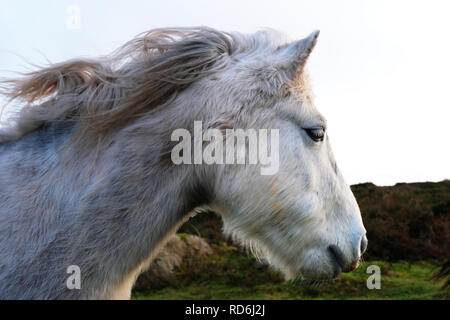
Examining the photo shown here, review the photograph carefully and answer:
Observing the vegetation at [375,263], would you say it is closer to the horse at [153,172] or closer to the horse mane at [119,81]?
the horse at [153,172]

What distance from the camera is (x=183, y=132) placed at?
230 cm

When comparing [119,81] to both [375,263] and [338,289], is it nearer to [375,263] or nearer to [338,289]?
[338,289]

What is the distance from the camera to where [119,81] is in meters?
2.45

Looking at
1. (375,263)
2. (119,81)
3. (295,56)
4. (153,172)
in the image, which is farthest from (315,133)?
(375,263)

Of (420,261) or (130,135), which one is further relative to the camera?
(420,261)

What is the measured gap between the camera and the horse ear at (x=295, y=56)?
242cm

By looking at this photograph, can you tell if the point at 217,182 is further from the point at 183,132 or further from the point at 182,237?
the point at 182,237

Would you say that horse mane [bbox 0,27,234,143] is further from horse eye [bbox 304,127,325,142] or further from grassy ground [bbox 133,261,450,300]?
grassy ground [bbox 133,261,450,300]

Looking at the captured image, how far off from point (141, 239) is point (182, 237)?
10.3 metres

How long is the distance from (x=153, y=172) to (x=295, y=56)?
1.03m

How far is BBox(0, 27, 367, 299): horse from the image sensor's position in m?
2.20

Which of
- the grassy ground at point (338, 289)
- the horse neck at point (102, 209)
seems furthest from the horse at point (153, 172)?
the grassy ground at point (338, 289)

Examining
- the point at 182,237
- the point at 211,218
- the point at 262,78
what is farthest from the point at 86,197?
the point at 211,218

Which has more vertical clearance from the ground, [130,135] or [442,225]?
[130,135]
